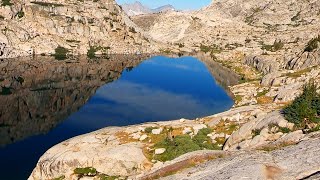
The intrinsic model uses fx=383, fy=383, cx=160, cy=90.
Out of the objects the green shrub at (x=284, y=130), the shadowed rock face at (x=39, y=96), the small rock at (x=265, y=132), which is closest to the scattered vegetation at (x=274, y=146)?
the green shrub at (x=284, y=130)

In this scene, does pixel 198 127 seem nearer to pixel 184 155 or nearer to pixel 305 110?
pixel 305 110

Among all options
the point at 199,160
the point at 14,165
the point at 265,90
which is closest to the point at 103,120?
the point at 14,165

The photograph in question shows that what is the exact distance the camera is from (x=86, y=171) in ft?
158

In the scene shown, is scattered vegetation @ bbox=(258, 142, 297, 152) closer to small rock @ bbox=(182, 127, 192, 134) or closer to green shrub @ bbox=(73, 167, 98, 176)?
green shrub @ bbox=(73, 167, 98, 176)

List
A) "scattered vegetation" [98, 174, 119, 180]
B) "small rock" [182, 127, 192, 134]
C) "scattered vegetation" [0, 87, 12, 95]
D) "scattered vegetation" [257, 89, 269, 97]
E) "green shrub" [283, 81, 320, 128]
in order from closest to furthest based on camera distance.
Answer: "green shrub" [283, 81, 320, 128] < "scattered vegetation" [98, 174, 119, 180] < "small rock" [182, 127, 192, 134] < "scattered vegetation" [257, 89, 269, 97] < "scattered vegetation" [0, 87, 12, 95]

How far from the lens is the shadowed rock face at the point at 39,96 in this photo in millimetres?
95000

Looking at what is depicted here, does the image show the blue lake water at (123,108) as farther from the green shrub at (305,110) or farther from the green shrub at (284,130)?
the green shrub at (305,110)

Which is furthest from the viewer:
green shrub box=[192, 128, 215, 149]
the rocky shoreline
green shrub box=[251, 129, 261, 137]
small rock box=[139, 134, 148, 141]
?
small rock box=[139, 134, 148, 141]

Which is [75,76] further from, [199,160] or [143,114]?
[199,160]

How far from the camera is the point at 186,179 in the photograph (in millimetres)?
26469

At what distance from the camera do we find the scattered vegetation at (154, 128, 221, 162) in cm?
4738

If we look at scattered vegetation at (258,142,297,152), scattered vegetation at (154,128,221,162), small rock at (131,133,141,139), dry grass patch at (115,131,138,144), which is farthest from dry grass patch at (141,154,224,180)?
small rock at (131,133,141,139)

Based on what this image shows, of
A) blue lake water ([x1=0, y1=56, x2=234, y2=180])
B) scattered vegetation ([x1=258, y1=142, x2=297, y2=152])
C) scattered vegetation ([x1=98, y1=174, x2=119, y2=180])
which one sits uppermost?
scattered vegetation ([x1=258, y1=142, x2=297, y2=152])

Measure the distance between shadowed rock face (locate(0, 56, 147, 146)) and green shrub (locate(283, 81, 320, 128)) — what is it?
61624 mm
